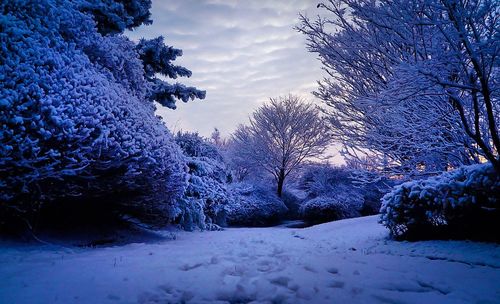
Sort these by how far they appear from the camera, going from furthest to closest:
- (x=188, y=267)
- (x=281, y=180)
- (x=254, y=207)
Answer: (x=281, y=180), (x=254, y=207), (x=188, y=267)

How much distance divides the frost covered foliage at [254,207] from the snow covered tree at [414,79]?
289 inches

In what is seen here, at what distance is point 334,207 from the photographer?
44.1 ft

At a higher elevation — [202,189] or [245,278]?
[202,189]

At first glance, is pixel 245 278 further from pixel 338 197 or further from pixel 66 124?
pixel 338 197

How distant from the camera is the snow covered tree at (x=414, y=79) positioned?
10.3 ft

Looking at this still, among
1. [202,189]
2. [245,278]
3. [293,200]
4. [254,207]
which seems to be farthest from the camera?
[293,200]

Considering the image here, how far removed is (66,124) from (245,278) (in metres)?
2.82

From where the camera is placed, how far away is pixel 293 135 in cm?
1772

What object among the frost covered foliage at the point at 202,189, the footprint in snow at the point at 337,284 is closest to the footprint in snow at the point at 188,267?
the footprint in snow at the point at 337,284

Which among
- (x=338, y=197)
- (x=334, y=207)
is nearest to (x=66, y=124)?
(x=334, y=207)

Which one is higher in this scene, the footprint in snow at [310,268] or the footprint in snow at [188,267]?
the footprint in snow at [188,267]

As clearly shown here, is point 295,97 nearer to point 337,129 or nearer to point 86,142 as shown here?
point 337,129

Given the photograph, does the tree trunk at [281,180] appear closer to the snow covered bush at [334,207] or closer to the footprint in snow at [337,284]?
the snow covered bush at [334,207]

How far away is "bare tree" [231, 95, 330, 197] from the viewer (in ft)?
57.6
